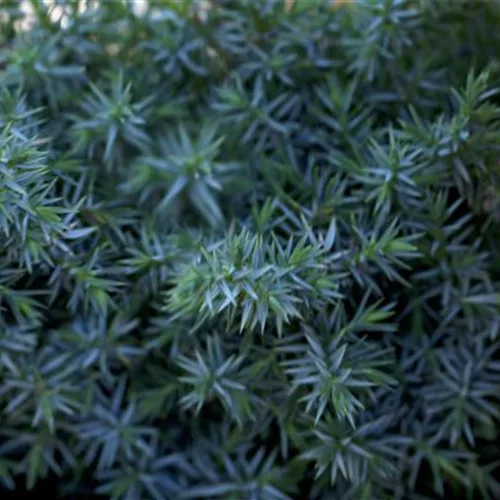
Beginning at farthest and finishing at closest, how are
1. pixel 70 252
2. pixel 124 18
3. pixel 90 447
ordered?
pixel 124 18
pixel 90 447
pixel 70 252

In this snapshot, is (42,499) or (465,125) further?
(42,499)

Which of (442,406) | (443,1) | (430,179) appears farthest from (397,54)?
(442,406)

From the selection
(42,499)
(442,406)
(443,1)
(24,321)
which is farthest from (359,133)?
(42,499)

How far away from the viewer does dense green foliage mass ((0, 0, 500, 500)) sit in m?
0.91

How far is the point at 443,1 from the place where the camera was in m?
1.13

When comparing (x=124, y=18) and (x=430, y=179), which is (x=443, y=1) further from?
(x=124, y=18)

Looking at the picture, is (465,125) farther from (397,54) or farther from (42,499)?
(42,499)

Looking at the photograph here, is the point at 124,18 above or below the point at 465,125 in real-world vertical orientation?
above

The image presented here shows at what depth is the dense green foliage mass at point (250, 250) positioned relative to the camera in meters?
0.91

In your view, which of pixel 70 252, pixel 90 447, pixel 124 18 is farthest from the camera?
pixel 124 18

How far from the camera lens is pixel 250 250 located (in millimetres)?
854

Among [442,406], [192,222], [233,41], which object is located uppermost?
[233,41]

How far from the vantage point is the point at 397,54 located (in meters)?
1.09

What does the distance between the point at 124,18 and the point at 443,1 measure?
16.0 inches
